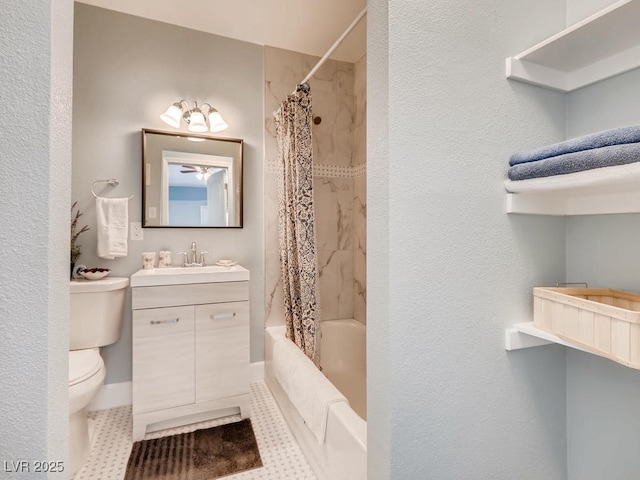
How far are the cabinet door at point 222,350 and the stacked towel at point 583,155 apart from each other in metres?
1.69

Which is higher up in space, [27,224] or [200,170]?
[200,170]

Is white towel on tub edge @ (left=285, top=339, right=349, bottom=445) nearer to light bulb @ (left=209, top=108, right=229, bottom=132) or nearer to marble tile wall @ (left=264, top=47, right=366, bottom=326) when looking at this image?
marble tile wall @ (left=264, top=47, right=366, bottom=326)

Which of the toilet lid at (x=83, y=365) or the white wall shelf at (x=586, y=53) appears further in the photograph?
the toilet lid at (x=83, y=365)

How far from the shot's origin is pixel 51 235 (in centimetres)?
59

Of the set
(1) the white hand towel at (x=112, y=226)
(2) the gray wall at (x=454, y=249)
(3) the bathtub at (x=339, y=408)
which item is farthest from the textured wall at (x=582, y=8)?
(1) the white hand towel at (x=112, y=226)

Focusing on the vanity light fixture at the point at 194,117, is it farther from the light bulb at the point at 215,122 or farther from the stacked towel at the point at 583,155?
the stacked towel at the point at 583,155

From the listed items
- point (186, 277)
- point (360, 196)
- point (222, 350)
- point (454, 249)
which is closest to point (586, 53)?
point (454, 249)

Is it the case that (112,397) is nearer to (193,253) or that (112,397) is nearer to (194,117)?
(193,253)

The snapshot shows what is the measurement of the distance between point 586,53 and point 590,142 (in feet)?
1.24

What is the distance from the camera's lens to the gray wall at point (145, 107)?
2.06 m

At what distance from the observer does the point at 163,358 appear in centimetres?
184

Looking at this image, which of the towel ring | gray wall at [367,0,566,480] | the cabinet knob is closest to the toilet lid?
the cabinet knob

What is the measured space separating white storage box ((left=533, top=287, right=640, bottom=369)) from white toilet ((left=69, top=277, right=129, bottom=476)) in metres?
1.94

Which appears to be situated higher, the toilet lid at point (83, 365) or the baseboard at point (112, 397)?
the toilet lid at point (83, 365)
